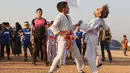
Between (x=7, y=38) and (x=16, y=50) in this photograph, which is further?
(x=16, y=50)

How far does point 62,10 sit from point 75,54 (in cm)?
113

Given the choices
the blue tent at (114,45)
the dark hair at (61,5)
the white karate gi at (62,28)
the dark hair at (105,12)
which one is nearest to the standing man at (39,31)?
the dark hair at (61,5)

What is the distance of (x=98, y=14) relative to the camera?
8883mm

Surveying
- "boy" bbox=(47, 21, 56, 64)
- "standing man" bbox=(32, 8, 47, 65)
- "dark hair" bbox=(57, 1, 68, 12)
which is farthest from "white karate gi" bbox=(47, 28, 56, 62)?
"dark hair" bbox=(57, 1, 68, 12)

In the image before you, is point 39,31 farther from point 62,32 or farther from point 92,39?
point 92,39

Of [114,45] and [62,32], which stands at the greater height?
[62,32]

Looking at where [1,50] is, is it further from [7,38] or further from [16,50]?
[16,50]

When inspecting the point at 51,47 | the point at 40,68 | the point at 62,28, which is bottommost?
the point at 40,68

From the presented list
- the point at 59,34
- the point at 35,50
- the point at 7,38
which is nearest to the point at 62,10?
the point at 59,34

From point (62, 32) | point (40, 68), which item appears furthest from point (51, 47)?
point (62, 32)

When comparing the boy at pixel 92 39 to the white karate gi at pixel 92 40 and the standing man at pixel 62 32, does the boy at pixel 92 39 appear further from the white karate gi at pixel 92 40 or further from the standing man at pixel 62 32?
the standing man at pixel 62 32

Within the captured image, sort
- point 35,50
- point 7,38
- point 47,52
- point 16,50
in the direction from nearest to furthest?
point 35,50 < point 47,52 < point 7,38 < point 16,50

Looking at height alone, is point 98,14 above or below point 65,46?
above

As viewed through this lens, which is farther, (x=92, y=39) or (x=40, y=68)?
(x=40, y=68)
